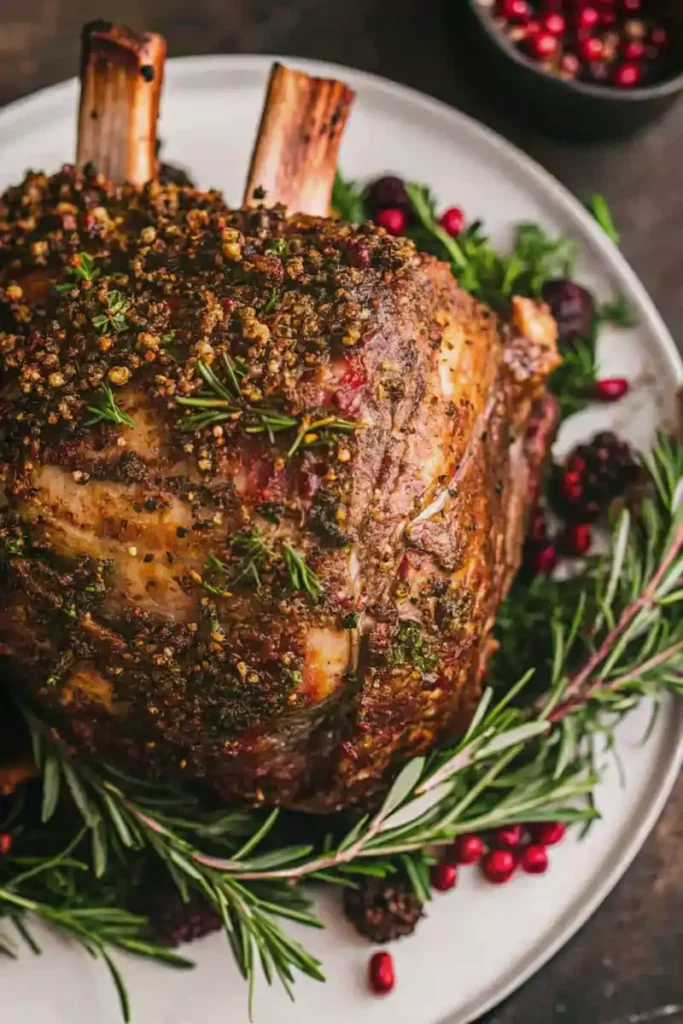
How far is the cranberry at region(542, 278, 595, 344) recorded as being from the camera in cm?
234

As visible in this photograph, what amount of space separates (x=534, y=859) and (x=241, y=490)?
1027 millimetres

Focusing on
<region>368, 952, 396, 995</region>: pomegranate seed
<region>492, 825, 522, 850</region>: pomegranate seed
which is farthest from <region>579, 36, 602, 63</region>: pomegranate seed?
<region>368, 952, 396, 995</region>: pomegranate seed

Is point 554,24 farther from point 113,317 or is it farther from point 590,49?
point 113,317

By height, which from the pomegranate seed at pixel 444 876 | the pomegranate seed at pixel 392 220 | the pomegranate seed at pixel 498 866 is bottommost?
the pomegranate seed at pixel 444 876

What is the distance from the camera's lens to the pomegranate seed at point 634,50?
264 centimetres

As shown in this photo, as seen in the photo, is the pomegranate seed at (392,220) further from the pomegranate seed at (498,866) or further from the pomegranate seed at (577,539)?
the pomegranate seed at (498,866)

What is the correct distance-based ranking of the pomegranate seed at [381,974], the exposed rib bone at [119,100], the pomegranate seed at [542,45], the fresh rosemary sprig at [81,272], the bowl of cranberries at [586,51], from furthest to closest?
the pomegranate seed at [542,45] < the bowl of cranberries at [586,51] < the pomegranate seed at [381,974] < the exposed rib bone at [119,100] < the fresh rosemary sprig at [81,272]

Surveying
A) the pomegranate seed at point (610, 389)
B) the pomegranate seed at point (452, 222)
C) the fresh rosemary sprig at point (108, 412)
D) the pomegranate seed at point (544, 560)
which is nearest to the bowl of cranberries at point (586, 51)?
the pomegranate seed at point (452, 222)

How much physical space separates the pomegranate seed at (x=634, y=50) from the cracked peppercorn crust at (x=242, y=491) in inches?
48.4

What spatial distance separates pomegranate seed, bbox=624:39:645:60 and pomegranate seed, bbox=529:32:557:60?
0.18 meters

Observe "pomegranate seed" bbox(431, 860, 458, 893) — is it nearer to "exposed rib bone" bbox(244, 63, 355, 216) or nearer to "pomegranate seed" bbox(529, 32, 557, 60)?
"exposed rib bone" bbox(244, 63, 355, 216)

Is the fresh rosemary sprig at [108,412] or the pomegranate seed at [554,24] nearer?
the fresh rosemary sprig at [108,412]

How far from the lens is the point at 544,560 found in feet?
7.55

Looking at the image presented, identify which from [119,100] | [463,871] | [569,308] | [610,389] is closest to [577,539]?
[610,389]
